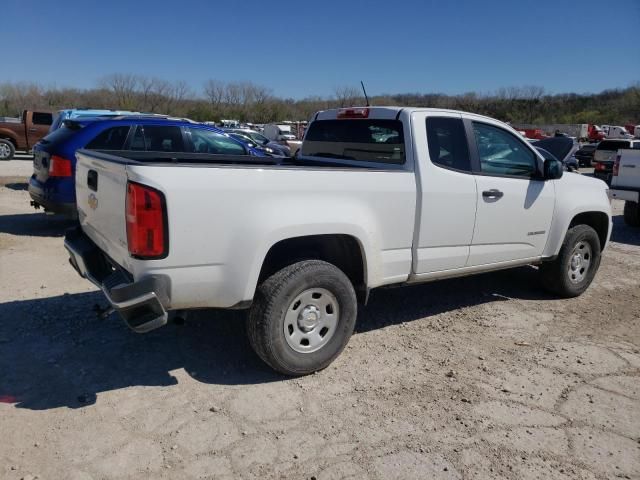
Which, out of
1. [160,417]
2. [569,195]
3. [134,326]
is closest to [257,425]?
[160,417]

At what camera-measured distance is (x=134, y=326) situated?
9.93 feet

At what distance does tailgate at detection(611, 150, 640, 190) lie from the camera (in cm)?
972

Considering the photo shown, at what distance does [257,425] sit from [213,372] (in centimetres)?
75

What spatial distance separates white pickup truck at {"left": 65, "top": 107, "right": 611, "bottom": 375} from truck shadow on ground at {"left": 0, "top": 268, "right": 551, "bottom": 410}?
643mm

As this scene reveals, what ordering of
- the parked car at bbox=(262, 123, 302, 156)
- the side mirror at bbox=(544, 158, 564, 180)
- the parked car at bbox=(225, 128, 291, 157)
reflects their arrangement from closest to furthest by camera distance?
the side mirror at bbox=(544, 158, 564, 180) → the parked car at bbox=(225, 128, 291, 157) → the parked car at bbox=(262, 123, 302, 156)

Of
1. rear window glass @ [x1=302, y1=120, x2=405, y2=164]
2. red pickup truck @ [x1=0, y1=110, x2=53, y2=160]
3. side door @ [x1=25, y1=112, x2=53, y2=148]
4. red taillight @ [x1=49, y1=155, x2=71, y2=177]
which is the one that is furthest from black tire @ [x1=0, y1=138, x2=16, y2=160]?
rear window glass @ [x1=302, y1=120, x2=405, y2=164]

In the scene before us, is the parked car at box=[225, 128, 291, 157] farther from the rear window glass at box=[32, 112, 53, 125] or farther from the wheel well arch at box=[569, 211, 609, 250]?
the wheel well arch at box=[569, 211, 609, 250]

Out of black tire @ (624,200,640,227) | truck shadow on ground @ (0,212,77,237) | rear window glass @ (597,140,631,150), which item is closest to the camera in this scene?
truck shadow on ground @ (0,212,77,237)

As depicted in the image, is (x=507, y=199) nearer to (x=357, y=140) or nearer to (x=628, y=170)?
(x=357, y=140)

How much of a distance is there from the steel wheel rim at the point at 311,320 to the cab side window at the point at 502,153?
1.90m

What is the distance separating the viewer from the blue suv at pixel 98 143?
6926 mm

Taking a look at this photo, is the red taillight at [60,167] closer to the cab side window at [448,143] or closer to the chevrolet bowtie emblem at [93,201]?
the chevrolet bowtie emblem at [93,201]

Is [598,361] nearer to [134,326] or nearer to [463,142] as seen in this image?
[463,142]

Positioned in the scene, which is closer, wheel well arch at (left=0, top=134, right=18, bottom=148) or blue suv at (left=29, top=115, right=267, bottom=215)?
blue suv at (left=29, top=115, right=267, bottom=215)
